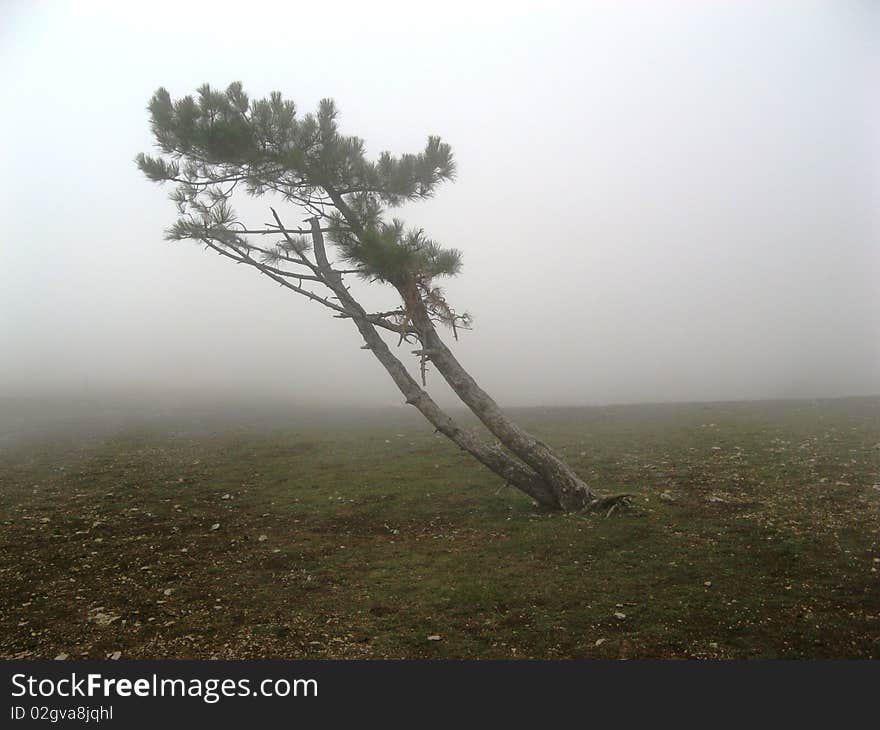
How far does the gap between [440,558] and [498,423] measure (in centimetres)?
294

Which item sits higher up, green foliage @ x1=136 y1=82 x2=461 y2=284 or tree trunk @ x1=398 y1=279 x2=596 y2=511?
green foliage @ x1=136 y1=82 x2=461 y2=284

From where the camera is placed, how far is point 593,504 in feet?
35.3

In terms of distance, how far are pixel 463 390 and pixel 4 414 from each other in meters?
27.3

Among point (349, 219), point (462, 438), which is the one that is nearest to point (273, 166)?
point (349, 219)

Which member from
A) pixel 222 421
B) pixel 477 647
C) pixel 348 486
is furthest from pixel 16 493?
pixel 222 421

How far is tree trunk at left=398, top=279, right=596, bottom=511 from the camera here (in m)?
11.0

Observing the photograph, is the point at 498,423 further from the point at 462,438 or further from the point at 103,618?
the point at 103,618

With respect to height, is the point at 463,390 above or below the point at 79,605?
above

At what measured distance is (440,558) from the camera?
9156 millimetres

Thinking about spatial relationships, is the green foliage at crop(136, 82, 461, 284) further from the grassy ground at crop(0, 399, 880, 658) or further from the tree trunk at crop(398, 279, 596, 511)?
the grassy ground at crop(0, 399, 880, 658)

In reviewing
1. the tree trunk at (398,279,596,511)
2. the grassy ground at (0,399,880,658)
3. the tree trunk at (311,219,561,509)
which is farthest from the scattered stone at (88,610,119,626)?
the tree trunk at (398,279,596,511)

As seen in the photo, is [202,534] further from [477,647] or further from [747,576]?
[747,576]

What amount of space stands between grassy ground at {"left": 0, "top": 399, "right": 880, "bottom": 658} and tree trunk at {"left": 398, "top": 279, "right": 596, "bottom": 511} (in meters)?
0.57

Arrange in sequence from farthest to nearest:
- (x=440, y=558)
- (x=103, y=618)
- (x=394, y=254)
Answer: (x=394, y=254) < (x=440, y=558) < (x=103, y=618)
